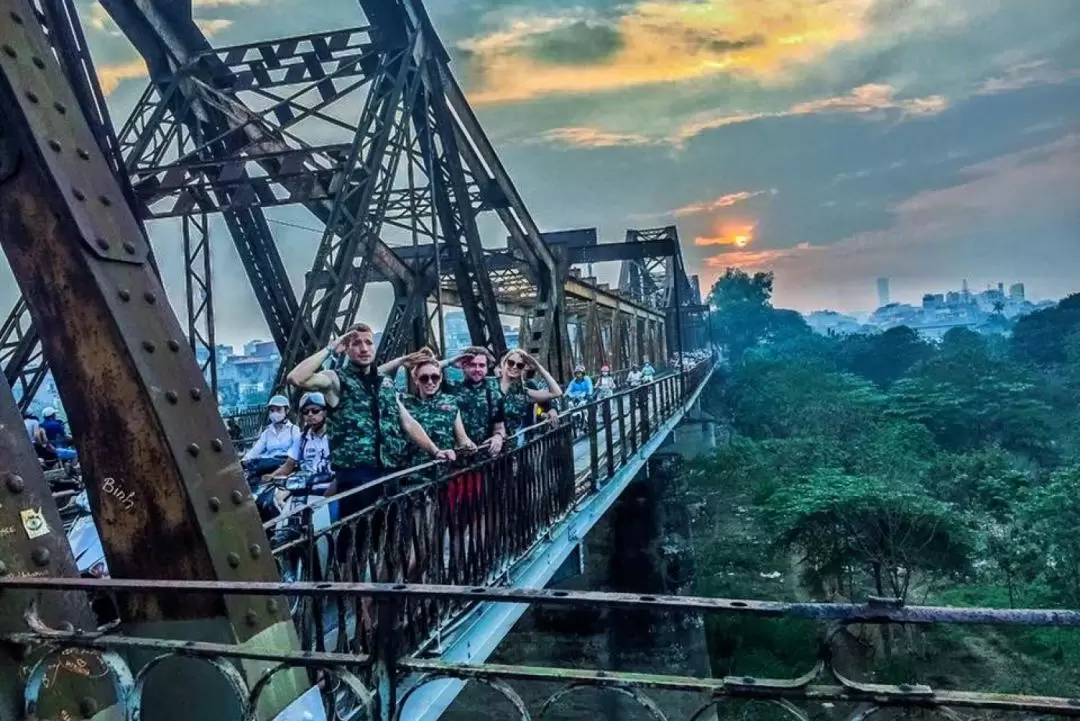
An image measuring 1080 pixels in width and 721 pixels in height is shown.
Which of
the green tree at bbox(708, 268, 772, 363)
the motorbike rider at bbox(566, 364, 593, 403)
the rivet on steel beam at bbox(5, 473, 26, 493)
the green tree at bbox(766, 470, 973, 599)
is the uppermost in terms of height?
the green tree at bbox(708, 268, 772, 363)

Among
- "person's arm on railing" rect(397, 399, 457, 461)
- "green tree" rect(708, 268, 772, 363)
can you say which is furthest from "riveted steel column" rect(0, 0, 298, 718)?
"green tree" rect(708, 268, 772, 363)

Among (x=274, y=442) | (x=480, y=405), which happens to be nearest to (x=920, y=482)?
(x=480, y=405)

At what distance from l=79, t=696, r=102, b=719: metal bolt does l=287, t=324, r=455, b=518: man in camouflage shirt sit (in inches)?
87.8

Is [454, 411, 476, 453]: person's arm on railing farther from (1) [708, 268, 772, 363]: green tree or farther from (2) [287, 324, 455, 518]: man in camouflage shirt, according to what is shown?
(1) [708, 268, 772, 363]: green tree

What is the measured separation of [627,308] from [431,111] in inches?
996

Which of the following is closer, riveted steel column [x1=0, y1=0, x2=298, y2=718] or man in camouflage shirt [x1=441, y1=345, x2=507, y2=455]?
riveted steel column [x1=0, y1=0, x2=298, y2=718]

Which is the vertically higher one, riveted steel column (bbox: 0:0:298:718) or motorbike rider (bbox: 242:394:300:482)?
riveted steel column (bbox: 0:0:298:718)

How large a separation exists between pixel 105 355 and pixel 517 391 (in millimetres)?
4720

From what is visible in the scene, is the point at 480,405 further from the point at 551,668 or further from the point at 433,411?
the point at 551,668

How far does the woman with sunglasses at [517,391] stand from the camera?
20.2 feet

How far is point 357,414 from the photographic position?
4289 mm

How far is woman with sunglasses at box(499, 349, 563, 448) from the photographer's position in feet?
20.2

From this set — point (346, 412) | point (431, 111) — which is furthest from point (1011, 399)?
point (346, 412)

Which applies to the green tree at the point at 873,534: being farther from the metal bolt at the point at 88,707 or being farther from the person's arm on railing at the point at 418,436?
the metal bolt at the point at 88,707
